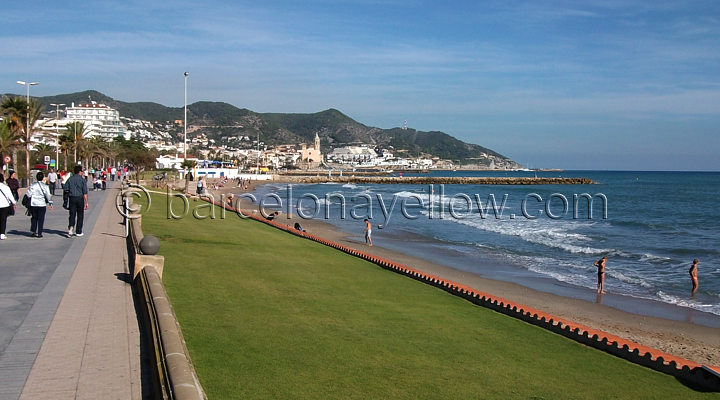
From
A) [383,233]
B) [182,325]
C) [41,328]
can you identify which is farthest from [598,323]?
[383,233]

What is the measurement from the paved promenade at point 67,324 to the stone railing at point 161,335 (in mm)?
223

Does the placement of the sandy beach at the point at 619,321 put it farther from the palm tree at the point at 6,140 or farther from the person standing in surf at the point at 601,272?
the palm tree at the point at 6,140

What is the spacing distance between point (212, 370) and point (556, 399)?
3987 millimetres

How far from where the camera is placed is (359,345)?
8.00m

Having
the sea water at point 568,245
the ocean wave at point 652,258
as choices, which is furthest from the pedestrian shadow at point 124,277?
the ocean wave at point 652,258

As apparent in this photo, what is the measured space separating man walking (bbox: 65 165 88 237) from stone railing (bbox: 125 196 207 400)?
5.61m

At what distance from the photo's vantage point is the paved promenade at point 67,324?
547 cm

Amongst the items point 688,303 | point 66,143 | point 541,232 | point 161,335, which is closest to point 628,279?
point 688,303

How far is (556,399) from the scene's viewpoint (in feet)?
23.4

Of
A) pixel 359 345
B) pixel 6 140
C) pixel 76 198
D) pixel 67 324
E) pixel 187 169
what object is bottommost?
pixel 359 345

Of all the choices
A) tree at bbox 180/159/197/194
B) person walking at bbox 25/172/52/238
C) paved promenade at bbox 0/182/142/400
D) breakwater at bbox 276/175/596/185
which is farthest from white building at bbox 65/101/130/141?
paved promenade at bbox 0/182/142/400

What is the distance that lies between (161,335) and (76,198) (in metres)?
9.43

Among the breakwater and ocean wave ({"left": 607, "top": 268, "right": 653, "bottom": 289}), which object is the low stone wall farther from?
the breakwater

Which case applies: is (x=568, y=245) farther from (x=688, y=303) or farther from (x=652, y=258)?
(x=688, y=303)
